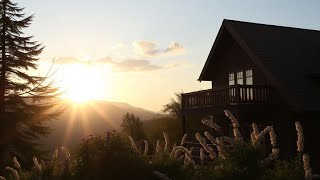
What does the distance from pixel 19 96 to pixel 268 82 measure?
45.9ft

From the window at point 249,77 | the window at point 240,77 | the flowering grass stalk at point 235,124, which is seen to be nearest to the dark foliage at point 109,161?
the flowering grass stalk at point 235,124

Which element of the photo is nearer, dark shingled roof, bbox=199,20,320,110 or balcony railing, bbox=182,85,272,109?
balcony railing, bbox=182,85,272,109

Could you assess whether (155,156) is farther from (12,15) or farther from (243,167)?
(12,15)

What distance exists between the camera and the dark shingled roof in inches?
873

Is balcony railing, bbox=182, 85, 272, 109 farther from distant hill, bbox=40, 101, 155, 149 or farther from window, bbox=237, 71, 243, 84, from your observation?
distant hill, bbox=40, 101, 155, 149

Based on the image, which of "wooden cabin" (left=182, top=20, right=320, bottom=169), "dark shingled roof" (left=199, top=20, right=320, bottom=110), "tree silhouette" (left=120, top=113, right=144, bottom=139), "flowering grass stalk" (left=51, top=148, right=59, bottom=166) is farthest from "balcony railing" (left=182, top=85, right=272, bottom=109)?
"tree silhouette" (left=120, top=113, right=144, bottom=139)

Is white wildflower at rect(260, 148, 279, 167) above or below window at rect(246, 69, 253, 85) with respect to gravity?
below

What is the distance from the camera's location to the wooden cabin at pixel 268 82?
2184 centimetres

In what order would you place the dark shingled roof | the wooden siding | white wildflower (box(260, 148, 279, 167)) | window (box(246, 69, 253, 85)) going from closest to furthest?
white wildflower (box(260, 148, 279, 167)), the dark shingled roof, the wooden siding, window (box(246, 69, 253, 85))

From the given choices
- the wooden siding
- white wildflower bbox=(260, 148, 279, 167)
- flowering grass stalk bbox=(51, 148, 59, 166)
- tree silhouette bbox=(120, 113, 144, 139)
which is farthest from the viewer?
tree silhouette bbox=(120, 113, 144, 139)

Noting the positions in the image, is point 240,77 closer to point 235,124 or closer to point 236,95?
point 236,95

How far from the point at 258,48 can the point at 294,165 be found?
1610 centimetres

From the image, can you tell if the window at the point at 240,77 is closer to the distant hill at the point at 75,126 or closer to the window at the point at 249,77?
the window at the point at 249,77

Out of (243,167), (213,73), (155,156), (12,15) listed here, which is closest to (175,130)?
(213,73)
